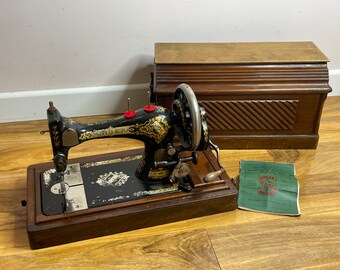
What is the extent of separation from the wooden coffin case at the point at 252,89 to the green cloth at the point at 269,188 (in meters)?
0.14

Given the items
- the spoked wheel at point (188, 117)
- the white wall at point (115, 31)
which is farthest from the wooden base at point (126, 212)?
the white wall at point (115, 31)

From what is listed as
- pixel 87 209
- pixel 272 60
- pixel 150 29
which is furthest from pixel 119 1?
pixel 87 209

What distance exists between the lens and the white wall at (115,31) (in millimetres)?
1498

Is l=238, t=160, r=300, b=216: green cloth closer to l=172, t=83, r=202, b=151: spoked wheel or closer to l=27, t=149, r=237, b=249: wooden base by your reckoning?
l=27, t=149, r=237, b=249: wooden base

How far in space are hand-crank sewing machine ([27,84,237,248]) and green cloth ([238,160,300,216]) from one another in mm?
88

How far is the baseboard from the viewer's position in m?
1.61

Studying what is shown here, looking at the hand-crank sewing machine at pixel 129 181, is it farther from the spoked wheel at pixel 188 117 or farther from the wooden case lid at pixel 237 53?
the wooden case lid at pixel 237 53

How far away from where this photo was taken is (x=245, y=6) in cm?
160

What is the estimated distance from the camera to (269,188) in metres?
1.28

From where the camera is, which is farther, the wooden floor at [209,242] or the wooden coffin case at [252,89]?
the wooden coffin case at [252,89]

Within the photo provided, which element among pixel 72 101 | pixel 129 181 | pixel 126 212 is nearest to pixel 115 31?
pixel 72 101

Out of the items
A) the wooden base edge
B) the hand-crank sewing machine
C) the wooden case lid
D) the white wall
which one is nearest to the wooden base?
the hand-crank sewing machine

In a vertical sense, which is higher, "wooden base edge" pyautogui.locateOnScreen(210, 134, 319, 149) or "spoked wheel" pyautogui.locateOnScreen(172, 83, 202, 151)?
"spoked wheel" pyautogui.locateOnScreen(172, 83, 202, 151)

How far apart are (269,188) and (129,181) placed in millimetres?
438
